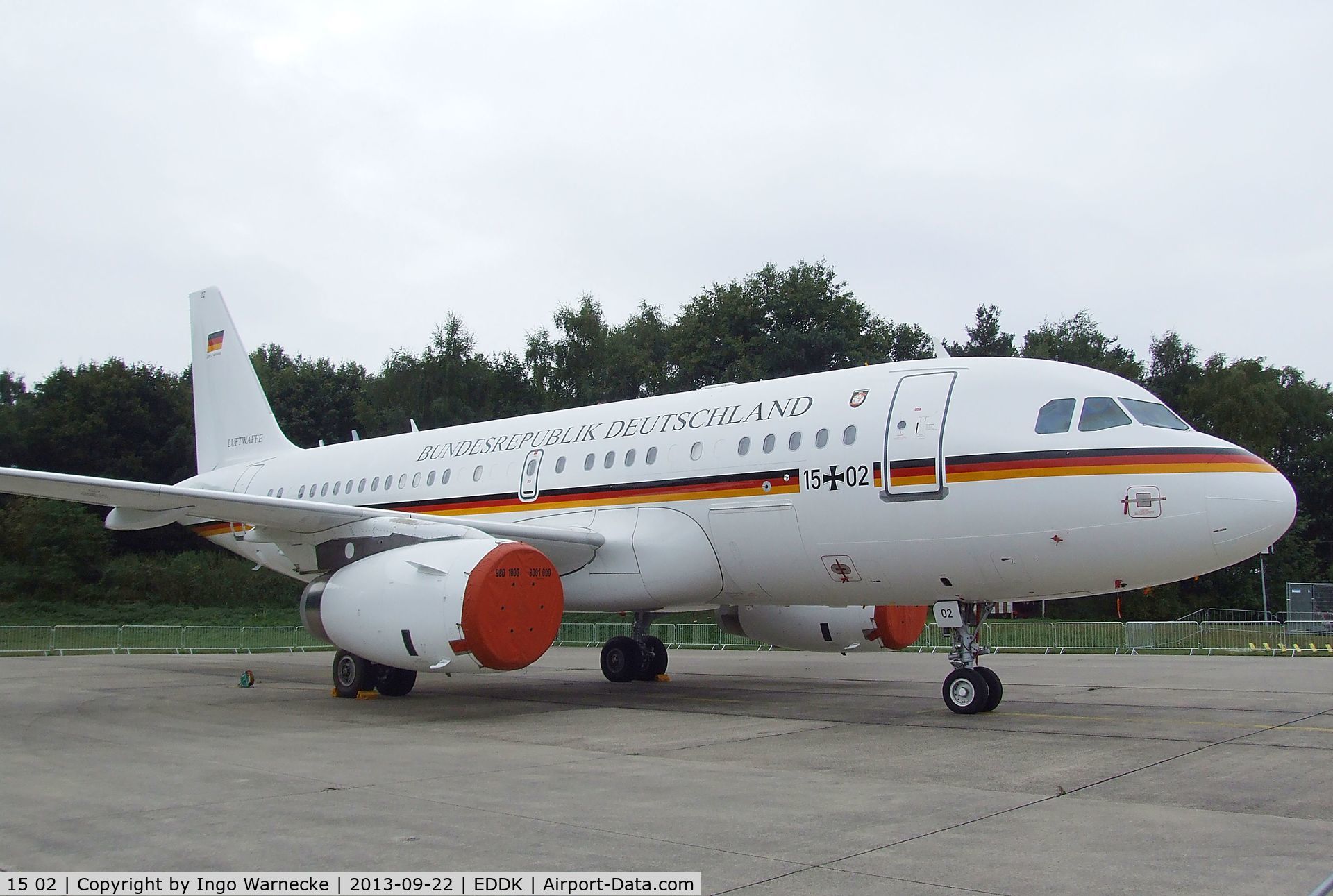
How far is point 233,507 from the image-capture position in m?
13.6

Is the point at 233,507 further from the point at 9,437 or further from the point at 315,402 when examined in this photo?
the point at 315,402

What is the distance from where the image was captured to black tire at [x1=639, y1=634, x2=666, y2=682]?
56.0 feet

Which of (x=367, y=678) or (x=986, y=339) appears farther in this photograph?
(x=986, y=339)

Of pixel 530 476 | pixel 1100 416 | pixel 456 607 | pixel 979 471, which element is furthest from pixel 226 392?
pixel 1100 416

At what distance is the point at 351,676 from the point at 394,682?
0.58 meters

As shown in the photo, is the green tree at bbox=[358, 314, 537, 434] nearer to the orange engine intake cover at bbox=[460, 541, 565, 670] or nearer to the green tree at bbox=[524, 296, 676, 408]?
the green tree at bbox=[524, 296, 676, 408]

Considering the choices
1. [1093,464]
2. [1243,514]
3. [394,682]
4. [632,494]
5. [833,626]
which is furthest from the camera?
[833,626]

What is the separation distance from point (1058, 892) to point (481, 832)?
3162mm

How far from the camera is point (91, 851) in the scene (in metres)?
5.89

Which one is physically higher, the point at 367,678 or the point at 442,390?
the point at 442,390

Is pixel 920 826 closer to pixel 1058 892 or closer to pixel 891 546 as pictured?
pixel 1058 892

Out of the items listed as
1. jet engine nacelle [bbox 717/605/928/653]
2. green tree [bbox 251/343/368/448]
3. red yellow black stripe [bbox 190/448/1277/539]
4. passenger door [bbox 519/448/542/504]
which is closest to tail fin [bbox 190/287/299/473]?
passenger door [bbox 519/448/542/504]
